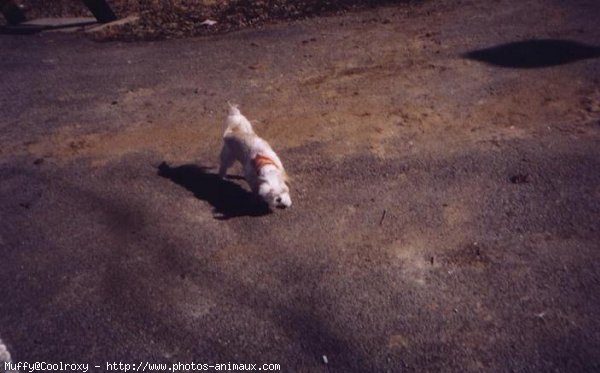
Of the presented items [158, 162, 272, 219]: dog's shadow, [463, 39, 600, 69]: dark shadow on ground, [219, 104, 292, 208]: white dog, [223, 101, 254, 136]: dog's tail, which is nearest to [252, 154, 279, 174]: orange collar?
[219, 104, 292, 208]: white dog

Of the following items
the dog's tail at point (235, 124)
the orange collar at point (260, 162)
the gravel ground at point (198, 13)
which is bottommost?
the orange collar at point (260, 162)

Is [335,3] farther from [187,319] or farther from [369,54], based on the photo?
[187,319]

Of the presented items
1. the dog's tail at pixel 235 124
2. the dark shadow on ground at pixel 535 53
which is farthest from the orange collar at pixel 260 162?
the dark shadow on ground at pixel 535 53

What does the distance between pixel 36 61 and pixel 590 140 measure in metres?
11.9

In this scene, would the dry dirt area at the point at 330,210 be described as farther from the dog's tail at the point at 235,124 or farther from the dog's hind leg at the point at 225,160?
the dog's tail at the point at 235,124

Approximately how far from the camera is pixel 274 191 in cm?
566

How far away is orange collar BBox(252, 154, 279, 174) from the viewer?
5.76 metres

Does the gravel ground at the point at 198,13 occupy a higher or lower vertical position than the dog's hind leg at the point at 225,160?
higher

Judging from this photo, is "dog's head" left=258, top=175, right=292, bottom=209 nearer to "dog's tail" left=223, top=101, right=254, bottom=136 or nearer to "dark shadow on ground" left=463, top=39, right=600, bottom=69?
"dog's tail" left=223, top=101, right=254, bottom=136

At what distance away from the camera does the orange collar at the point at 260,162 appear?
18.9 feet

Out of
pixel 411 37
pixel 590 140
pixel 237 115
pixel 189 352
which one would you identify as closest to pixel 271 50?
pixel 411 37

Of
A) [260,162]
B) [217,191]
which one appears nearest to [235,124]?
[217,191]

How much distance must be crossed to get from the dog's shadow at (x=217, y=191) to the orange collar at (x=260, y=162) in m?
0.61

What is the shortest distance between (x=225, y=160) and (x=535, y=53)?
648cm
